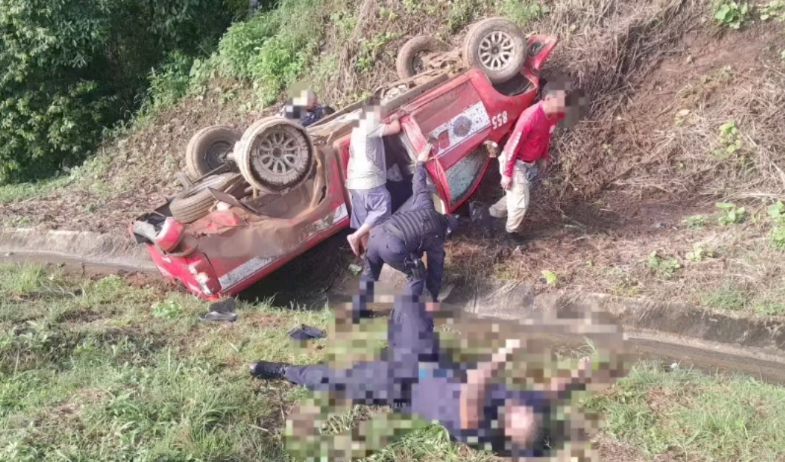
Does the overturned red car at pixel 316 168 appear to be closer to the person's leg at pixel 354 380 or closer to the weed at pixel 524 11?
the weed at pixel 524 11

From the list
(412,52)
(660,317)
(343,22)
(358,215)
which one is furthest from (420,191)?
(343,22)

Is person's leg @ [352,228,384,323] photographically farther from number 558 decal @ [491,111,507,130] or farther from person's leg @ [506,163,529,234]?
number 558 decal @ [491,111,507,130]

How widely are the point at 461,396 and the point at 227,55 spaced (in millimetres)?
8520

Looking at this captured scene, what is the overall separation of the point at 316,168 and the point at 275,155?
43 cm

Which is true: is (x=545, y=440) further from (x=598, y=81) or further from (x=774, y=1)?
(x=774, y=1)

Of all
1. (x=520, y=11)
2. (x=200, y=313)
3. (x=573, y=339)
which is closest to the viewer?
(x=573, y=339)

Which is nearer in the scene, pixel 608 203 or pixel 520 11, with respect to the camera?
pixel 608 203

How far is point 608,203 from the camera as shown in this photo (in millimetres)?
6688

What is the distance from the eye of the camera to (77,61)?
1064 cm

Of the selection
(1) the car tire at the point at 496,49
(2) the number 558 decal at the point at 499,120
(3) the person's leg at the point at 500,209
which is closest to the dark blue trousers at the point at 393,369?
(3) the person's leg at the point at 500,209

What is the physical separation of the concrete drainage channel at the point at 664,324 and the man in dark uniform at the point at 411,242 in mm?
667

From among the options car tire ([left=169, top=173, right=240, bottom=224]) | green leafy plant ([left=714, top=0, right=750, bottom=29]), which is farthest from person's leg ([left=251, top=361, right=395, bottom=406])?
green leafy plant ([left=714, top=0, right=750, bottom=29])

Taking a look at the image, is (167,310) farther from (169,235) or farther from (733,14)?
(733,14)

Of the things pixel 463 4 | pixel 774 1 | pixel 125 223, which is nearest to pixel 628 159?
pixel 774 1
